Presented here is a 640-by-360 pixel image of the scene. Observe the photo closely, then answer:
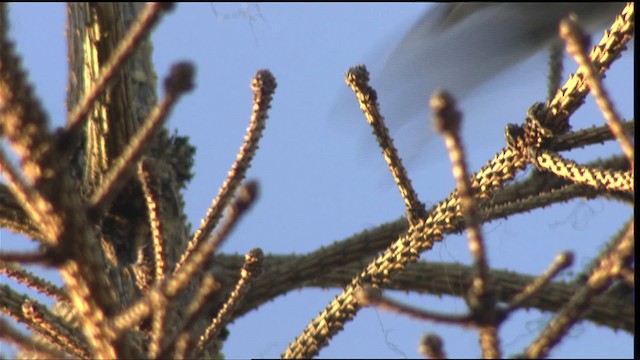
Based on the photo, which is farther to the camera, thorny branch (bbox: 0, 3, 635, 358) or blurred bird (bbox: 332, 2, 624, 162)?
blurred bird (bbox: 332, 2, 624, 162)

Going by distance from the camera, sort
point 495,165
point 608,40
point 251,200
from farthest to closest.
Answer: point 495,165
point 608,40
point 251,200

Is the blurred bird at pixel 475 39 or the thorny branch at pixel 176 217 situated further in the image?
the blurred bird at pixel 475 39

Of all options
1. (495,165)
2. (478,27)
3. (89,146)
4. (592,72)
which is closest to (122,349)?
(592,72)

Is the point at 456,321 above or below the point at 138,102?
below

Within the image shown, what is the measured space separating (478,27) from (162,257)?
7.03 ft

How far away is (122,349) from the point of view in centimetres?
89

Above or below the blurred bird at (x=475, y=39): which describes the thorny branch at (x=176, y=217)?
below

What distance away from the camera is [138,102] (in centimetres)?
247

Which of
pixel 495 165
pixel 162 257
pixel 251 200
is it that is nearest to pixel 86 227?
pixel 251 200

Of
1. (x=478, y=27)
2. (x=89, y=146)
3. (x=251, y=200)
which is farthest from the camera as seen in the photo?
(x=478, y=27)

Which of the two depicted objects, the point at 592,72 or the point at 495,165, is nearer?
the point at 592,72

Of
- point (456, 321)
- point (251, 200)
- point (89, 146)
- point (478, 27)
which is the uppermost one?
point (478, 27)

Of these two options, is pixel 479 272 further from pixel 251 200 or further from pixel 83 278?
pixel 83 278

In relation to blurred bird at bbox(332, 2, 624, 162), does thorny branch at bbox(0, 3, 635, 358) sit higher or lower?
lower
